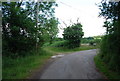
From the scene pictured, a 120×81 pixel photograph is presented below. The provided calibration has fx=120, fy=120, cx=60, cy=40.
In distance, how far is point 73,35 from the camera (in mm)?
23578

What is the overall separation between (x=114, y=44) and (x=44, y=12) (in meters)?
12.3

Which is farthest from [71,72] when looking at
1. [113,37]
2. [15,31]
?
[15,31]

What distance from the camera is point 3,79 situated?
537 centimetres

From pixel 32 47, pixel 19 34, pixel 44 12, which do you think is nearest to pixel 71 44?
pixel 44 12

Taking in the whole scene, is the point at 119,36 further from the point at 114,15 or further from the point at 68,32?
the point at 68,32

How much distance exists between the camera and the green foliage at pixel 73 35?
23577 millimetres

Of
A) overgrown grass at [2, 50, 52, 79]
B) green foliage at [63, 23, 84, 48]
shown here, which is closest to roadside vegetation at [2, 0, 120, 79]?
overgrown grass at [2, 50, 52, 79]

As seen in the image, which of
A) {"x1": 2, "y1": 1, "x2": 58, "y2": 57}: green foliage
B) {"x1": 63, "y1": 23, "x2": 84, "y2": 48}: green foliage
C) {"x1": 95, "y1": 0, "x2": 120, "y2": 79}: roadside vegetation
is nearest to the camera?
{"x1": 95, "y1": 0, "x2": 120, "y2": 79}: roadside vegetation

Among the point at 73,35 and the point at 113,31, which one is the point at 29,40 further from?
the point at 73,35

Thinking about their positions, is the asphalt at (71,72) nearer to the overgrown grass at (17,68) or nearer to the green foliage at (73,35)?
the overgrown grass at (17,68)

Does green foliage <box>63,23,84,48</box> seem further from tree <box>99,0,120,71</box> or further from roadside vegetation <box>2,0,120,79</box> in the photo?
tree <box>99,0,120,71</box>

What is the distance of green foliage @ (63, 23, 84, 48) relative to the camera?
928 inches

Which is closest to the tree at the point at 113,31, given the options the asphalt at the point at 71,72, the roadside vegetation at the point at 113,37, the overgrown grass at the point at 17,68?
the roadside vegetation at the point at 113,37

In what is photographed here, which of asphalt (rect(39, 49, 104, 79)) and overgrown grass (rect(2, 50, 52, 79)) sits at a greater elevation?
overgrown grass (rect(2, 50, 52, 79))
